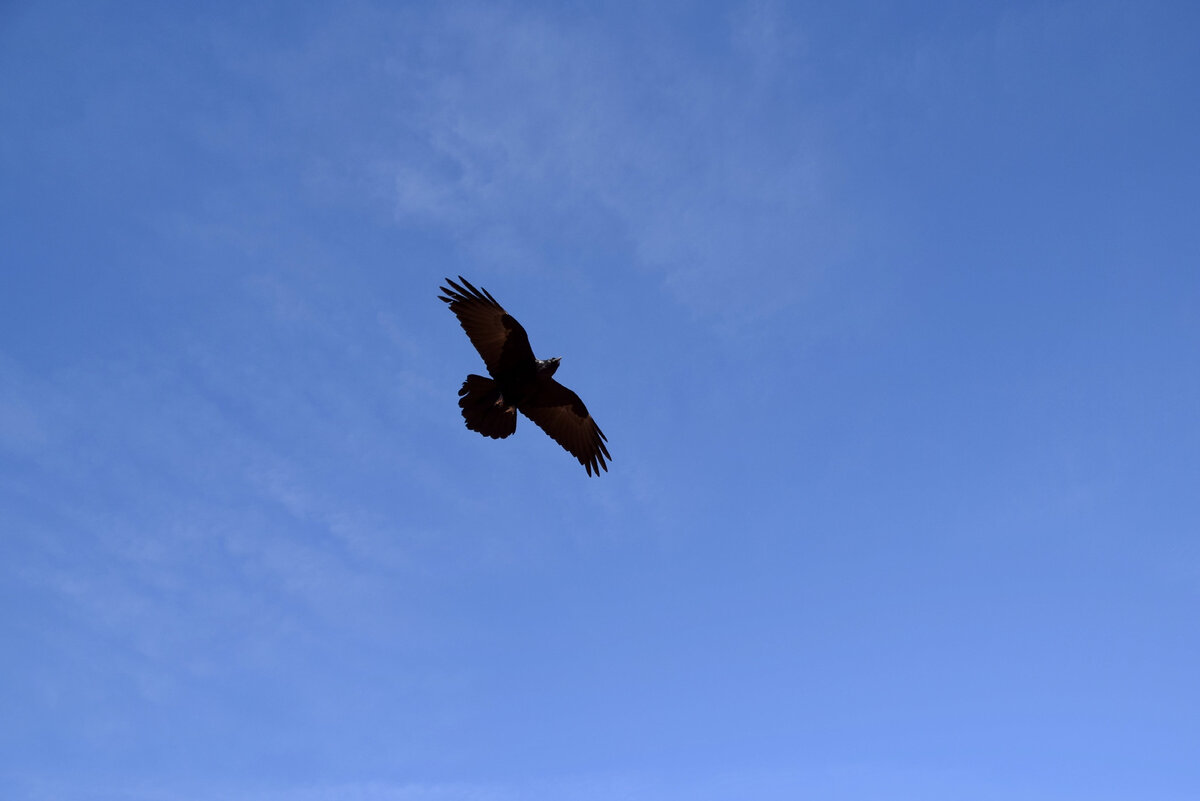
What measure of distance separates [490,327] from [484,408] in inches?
57.5

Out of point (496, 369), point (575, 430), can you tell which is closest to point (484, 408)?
point (496, 369)

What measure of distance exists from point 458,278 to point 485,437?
2875mm

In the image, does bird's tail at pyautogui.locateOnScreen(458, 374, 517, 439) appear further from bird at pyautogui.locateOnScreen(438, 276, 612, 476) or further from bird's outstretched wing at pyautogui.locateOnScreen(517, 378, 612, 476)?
bird's outstretched wing at pyautogui.locateOnScreen(517, 378, 612, 476)

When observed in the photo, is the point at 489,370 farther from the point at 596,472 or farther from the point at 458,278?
the point at 596,472

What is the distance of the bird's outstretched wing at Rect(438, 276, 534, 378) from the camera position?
1412 centimetres

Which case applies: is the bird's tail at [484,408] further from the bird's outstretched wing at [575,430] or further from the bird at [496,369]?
the bird's outstretched wing at [575,430]

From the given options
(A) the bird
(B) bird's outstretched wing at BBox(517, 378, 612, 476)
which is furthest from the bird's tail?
(B) bird's outstretched wing at BBox(517, 378, 612, 476)

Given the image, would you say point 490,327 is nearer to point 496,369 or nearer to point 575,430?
point 496,369

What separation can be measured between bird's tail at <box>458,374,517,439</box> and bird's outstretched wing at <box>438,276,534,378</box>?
22.6 inches

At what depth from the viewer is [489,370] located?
14680 mm

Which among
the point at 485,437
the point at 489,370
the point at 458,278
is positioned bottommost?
the point at 485,437

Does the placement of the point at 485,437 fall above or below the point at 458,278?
below

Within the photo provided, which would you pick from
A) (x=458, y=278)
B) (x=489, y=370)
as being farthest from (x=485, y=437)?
(x=458, y=278)

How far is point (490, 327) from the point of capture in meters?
14.3
